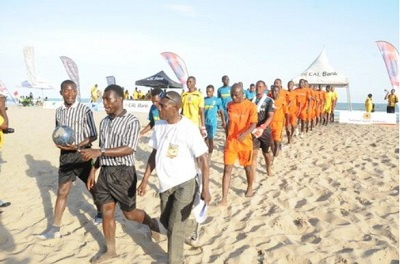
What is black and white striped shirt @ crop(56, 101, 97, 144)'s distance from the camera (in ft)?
14.4

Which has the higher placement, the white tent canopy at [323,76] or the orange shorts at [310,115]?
the white tent canopy at [323,76]

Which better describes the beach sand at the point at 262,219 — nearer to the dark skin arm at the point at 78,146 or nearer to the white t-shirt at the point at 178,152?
the white t-shirt at the point at 178,152

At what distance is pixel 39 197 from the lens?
19.2 feet

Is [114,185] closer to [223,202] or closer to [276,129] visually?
[223,202]

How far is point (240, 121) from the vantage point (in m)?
5.20

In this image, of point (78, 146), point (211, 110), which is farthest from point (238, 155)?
point (211, 110)

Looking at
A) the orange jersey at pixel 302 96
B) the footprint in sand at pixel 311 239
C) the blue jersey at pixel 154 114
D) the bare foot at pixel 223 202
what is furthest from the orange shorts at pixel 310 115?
the footprint in sand at pixel 311 239

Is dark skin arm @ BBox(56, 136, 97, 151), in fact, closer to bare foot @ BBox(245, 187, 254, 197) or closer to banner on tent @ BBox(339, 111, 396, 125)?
bare foot @ BBox(245, 187, 254, 197)

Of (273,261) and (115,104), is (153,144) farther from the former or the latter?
(273,261)

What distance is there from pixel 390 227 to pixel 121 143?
124 inches

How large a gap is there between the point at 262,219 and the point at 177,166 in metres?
1.83

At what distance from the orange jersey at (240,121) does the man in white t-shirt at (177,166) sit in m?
1.94

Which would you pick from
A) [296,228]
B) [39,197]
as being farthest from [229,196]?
[39,197]

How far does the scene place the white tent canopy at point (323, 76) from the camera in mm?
18931
